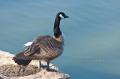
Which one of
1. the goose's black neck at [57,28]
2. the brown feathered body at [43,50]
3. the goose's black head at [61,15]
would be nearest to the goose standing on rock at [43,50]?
the brown feathered body at [43,50]

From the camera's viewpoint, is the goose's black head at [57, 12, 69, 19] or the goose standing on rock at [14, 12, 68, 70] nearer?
the goose standing on rock at [14, 12, 68, 70]

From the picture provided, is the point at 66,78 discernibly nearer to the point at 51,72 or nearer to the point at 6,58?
the point at 51,72

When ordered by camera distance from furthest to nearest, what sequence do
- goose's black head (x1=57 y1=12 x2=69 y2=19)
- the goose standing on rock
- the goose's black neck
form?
goose's black head (x1=57 y1=12 x2=69 y2=19)
the goose's black neck
the goose standing on rock

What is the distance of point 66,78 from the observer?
33.8 metres

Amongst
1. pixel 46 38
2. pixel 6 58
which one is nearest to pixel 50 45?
pixel 46 38

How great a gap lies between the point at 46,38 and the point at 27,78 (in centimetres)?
183

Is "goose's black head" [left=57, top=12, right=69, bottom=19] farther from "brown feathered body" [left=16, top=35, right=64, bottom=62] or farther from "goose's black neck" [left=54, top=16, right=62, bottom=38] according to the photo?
"brown feathered body" [left=16, top=35, right=64, bottom=62]

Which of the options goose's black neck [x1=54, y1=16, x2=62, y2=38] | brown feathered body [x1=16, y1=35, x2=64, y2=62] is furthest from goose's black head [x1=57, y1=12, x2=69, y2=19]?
brown feathered body [x1=16, y1=35, x2=64, y2=62]

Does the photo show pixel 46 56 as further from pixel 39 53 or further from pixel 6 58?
pixel 6 58

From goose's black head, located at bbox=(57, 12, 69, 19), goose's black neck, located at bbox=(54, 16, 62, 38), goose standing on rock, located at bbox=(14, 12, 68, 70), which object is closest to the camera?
goose standing on rock, located at bbox=(14, 12, 68, 70)

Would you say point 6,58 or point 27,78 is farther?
point 6,58

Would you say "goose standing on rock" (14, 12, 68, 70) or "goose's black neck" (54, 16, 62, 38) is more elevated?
"goose's black neck" (54, 16, 62, 38)

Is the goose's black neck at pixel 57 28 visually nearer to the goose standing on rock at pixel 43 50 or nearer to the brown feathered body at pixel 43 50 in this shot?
the goose standing on rock at pixel 43 50

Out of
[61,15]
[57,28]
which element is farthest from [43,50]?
[61,15]
